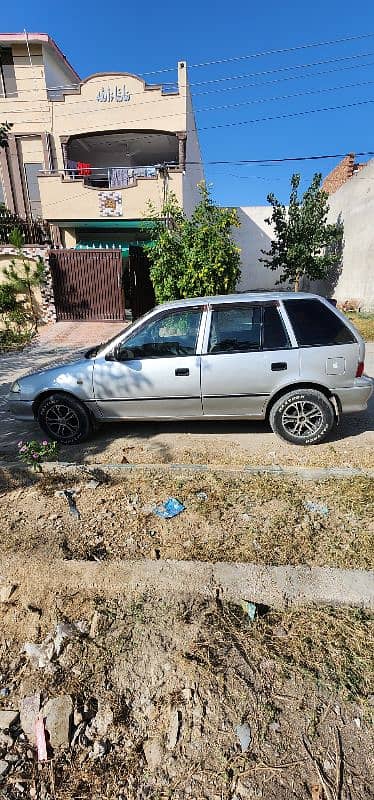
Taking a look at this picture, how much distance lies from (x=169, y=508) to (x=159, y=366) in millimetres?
1567

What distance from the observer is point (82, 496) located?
3.20 metres

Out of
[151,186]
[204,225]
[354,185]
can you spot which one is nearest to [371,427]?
[204,225]

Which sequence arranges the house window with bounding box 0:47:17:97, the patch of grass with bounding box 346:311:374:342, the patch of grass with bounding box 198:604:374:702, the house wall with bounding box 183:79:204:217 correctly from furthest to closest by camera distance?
the house window with bounding box 0:47:17:97 → the house wall with bounding box 183:79:204:217 → the patch of grass with bounding box 346:311:374:342 → the patch of grass with bounding box 198:604:374:702

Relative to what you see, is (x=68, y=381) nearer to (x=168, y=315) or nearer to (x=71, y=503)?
(x=168, y=315)

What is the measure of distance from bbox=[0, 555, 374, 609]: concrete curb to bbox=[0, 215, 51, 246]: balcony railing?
1285cm

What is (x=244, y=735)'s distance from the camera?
1.57 m

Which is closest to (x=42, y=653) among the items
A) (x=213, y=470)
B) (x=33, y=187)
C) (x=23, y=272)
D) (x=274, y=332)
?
(x=213, y=470)

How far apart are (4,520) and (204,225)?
8.23m

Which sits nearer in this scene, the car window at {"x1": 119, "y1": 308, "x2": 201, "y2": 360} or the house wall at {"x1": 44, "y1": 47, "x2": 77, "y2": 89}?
the car window at {"x1": 119, "y1": 308, "x2": 201, "y2": 360}

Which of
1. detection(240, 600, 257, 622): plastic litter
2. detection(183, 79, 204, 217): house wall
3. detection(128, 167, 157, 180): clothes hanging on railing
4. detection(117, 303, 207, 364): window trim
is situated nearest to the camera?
detection(240, 600, 257, 622): plastic litter

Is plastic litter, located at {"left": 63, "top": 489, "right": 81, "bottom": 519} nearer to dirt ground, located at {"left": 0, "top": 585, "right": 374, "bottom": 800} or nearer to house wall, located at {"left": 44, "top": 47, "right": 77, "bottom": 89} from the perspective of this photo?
dirt ground, located at {"left": 0, "top": 585, "right": 374, "bottom": 800}

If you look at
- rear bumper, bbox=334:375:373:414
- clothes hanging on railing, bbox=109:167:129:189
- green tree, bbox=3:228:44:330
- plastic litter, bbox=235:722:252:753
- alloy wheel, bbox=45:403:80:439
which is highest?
clothes hanging on railing, bbox=109:167:129:189

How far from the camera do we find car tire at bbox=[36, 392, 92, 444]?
13.8 ft

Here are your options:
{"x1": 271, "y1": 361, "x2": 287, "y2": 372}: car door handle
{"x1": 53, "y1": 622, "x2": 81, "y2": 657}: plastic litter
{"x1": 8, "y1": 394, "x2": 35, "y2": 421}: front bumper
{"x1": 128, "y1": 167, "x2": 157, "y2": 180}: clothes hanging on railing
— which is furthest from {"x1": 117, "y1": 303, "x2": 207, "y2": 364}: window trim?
{"x1": 128, "y1": 167, "x2": 157, "y2": 180}: clothes hanging on railing
